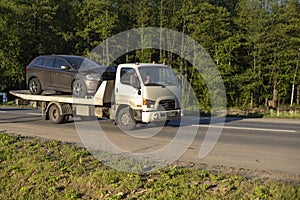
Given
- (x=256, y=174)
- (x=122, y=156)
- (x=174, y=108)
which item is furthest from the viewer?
(x=174, y=108)

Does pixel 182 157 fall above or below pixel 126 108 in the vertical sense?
below

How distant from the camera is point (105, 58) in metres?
31.5

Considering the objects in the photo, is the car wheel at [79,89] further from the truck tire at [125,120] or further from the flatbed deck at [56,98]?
the truck tire at [125,120]

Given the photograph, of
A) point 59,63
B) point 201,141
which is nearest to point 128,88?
point 201,141

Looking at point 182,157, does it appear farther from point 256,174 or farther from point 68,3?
point 68,3

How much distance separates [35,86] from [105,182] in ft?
26.5

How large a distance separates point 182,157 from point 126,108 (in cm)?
389

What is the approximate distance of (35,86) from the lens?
1324cm

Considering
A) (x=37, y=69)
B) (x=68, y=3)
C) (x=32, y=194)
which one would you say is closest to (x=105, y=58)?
(x=68, y=3)

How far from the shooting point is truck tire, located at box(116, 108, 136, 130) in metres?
11.3

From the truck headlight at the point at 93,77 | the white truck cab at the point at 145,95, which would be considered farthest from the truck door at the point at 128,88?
the truck headlight at the point at 93,77

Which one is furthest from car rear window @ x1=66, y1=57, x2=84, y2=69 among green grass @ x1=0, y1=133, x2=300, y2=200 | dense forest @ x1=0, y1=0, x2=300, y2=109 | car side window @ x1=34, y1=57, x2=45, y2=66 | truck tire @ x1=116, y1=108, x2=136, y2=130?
dense forest @ x1=0, y1=0, x2=300, y2=109

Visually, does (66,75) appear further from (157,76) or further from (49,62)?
(157,76)

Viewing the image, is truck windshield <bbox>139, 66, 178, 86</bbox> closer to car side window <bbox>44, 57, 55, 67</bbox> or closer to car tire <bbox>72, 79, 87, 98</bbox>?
car tire <bbox>72, 79, 87, 98</bbox>
